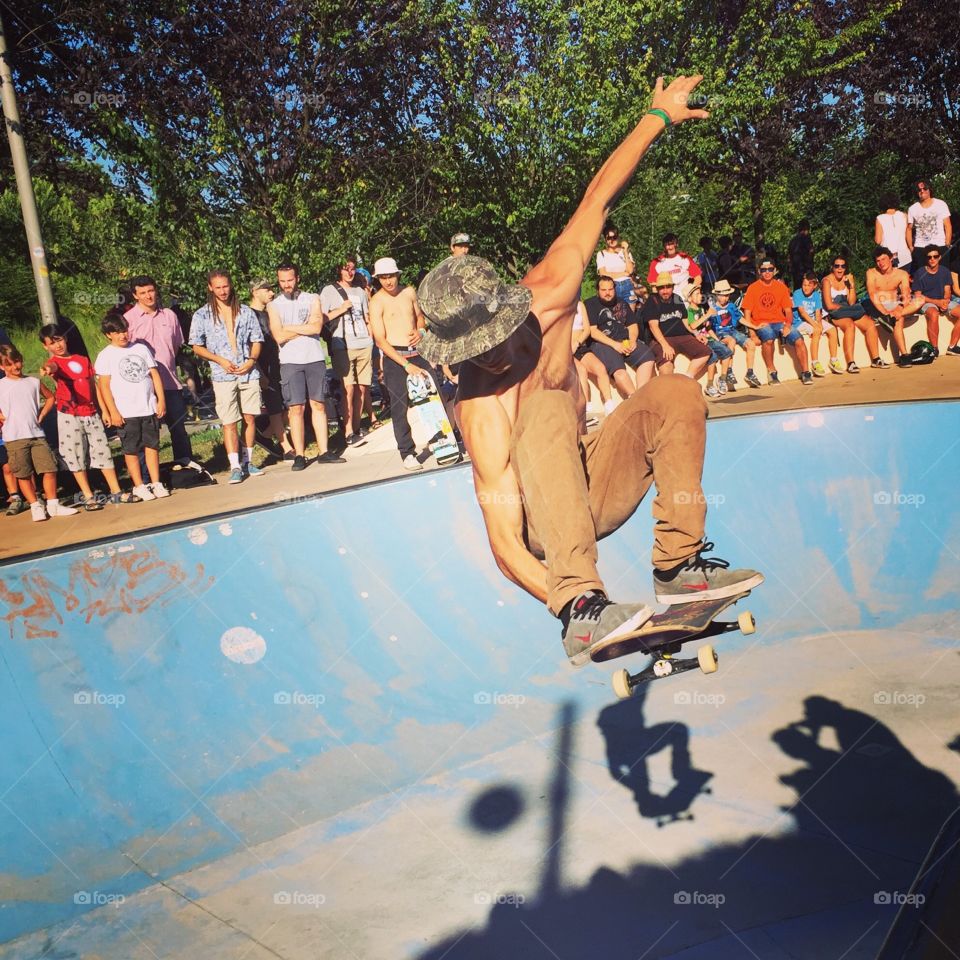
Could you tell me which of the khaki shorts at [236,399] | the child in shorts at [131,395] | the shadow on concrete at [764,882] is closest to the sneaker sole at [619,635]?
the shadow on concrete at [764,882]

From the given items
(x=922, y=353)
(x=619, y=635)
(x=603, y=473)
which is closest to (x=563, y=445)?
(x=603, y=473)

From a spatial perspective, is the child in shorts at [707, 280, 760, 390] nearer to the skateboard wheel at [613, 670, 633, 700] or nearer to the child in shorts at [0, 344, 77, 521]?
the child in shorts at [0, 344, 77, 521]

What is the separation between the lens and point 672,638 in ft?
11.8

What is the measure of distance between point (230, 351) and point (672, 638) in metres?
6.44

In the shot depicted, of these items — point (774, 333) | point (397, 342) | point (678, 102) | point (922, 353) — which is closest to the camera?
point (678, 102)

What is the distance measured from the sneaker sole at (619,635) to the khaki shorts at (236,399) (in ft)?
20.5

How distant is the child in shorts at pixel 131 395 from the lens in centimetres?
819

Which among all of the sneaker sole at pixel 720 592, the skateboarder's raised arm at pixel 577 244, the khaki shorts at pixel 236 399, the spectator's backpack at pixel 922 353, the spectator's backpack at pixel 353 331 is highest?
the skateboarder's raised arm at pixel 577 244

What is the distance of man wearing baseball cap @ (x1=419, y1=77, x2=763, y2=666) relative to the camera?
Answer: 350cm

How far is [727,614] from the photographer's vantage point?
849 cm

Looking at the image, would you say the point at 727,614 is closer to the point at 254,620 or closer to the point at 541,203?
the point at 254,620

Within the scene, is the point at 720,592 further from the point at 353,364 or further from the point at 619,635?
the point at 353,364

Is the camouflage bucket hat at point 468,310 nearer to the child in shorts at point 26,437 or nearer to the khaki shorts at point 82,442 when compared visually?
the khaki shorts at point 82,442

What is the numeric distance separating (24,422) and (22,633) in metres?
3.14
